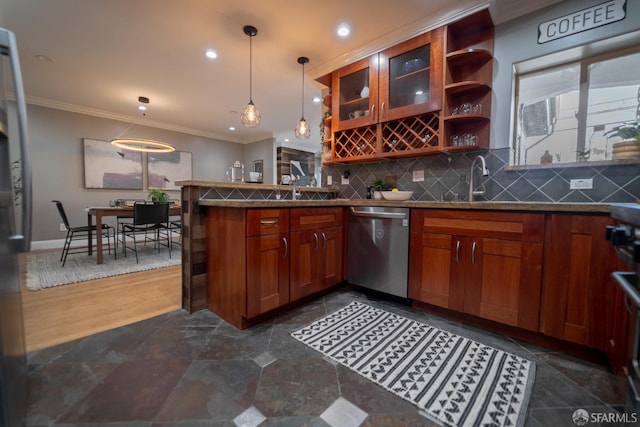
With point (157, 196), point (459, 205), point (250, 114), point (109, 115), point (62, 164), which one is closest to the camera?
point (459, 205)

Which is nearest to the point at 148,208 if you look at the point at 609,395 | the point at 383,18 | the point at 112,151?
the point at 112,151

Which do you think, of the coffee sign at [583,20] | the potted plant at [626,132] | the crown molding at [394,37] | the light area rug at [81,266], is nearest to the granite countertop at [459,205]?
the potted plant at [626,132]

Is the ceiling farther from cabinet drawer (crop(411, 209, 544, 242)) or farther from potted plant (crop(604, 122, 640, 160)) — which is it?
cabinet drawer (crop(411, 209, 544, 242))

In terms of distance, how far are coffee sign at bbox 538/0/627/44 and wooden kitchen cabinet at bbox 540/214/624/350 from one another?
4.89 ft

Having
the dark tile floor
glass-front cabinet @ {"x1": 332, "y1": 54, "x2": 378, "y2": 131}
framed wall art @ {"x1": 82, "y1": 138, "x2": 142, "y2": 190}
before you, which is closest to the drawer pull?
the dark tile floor

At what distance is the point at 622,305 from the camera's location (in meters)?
1.21

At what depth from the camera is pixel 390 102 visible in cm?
247

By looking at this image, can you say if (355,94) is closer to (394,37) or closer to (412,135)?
(394,37)

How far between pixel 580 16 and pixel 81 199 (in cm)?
709

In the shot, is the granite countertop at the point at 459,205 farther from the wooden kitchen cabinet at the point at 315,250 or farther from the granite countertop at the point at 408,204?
the wooden kitchen cabinet at the point at 315,250

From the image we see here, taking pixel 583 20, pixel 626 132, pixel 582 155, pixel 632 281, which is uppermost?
pixel 583 20

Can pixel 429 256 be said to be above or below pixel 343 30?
below

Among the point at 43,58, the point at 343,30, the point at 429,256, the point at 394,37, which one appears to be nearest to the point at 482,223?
the point at 429,256

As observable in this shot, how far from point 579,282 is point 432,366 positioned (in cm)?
94
